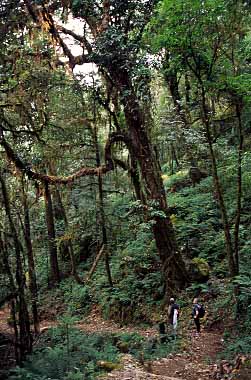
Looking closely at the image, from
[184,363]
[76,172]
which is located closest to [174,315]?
[184,363]

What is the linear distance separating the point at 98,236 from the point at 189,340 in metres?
8.65

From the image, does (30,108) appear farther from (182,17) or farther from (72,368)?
(72,368)

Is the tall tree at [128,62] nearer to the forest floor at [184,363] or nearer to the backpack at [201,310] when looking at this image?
the backpack at [201,310]

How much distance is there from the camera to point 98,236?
2003 centimetres

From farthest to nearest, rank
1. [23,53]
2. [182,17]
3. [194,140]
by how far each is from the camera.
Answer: [194,140], [23,53], [182,17]

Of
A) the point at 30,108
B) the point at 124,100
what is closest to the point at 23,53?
the point at 30,108

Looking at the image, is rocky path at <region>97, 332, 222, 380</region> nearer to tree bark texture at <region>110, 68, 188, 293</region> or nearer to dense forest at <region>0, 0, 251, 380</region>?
dense forest at <region>0, 0, 251, 380</region>

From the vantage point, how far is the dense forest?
10.8 m

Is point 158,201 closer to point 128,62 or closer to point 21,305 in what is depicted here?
point 128,62

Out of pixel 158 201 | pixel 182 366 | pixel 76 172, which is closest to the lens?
pixel 182 366

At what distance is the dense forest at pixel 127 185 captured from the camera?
426 inches

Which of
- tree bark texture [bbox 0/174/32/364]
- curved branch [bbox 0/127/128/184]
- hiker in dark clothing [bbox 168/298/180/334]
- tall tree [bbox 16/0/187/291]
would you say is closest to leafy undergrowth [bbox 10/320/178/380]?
tree bark texture [bbox 0/174/32/364]

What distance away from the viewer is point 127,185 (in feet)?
73.6

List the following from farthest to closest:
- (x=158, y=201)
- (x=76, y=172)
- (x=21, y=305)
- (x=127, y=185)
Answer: (x=127, y=185), (x=76, y=172), (x=158, y=201), (x=21, y=305)
